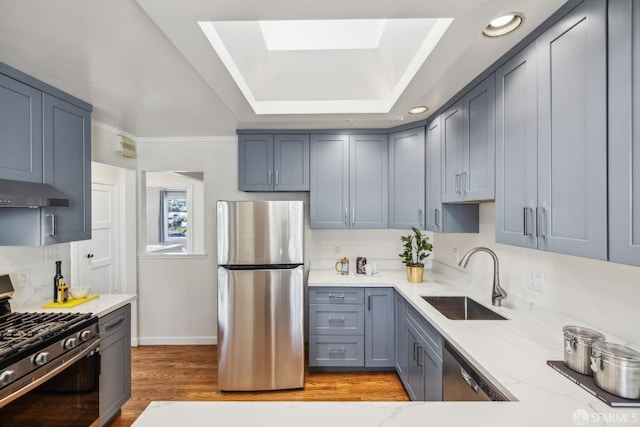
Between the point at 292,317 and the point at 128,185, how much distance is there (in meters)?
2.38

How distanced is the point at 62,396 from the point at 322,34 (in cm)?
276

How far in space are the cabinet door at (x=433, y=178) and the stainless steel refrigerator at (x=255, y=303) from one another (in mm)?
1297

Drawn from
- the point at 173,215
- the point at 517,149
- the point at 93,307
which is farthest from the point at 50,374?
the point at 173,215

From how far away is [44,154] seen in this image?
6.19ft

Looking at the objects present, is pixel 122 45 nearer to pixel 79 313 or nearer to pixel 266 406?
pixel 79 313

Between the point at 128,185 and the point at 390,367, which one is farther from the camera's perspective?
the point at 128,185

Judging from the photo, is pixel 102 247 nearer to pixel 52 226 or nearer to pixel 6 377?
pixel 52 226

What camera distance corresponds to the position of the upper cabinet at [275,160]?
3053 mm

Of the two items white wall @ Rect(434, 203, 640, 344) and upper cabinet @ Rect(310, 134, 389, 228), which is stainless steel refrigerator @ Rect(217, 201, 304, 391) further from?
white wall @ Rect(434, 203, 640, 344)

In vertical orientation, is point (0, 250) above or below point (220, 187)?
below

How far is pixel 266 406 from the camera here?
97 centimetres

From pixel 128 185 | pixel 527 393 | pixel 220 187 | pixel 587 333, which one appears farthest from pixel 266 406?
pixel 128 185

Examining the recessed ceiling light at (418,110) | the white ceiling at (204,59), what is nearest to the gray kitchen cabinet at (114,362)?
the white ceiling at (204,59)

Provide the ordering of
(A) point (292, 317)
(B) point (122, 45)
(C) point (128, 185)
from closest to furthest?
(B) point (122, 45)
(A) point (292, 317)
(C) point (128, 185)
